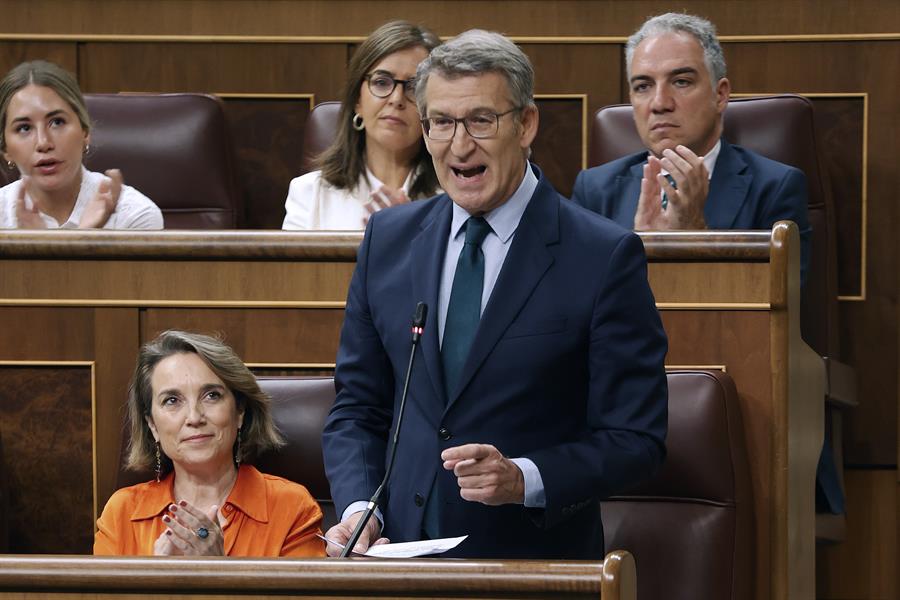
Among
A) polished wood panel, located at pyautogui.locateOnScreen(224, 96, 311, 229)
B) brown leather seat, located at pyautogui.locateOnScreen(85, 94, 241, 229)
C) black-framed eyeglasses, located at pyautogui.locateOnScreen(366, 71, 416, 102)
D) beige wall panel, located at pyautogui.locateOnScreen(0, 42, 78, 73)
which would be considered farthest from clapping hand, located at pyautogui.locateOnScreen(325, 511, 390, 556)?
beige wall panel, located at pyautogui.locateOnScreen(0, 42, 78, 73)

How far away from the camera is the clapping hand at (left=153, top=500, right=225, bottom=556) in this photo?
0.90m

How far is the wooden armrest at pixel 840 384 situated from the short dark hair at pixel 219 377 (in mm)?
511

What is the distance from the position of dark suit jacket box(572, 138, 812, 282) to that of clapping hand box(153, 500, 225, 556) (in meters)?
0.47

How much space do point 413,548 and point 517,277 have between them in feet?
0.53

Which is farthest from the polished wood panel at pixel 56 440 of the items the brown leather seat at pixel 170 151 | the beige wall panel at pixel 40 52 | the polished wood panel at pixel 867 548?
the polished wood panel at pixel 867 548

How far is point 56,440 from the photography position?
107 centimetres

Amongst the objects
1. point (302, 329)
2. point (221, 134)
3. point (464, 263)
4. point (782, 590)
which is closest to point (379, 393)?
point (464, 263)

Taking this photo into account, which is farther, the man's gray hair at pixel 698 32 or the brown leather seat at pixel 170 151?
the brown leather seat at pixel 170 151

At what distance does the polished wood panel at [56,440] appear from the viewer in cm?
107

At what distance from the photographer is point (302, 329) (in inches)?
41.3

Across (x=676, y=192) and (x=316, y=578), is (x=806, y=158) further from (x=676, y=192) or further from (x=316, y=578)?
(x=316, y=578)

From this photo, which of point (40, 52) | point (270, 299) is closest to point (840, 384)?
point (270, 299)

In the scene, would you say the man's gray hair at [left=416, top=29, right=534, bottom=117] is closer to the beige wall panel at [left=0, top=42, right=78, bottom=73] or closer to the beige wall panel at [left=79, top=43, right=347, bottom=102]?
the beige wall panel at [left=79, top=43, right=347, bottom=102]

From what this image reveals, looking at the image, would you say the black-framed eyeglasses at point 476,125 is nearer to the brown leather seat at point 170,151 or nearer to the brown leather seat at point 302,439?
the brown leather seat at point 302,439
